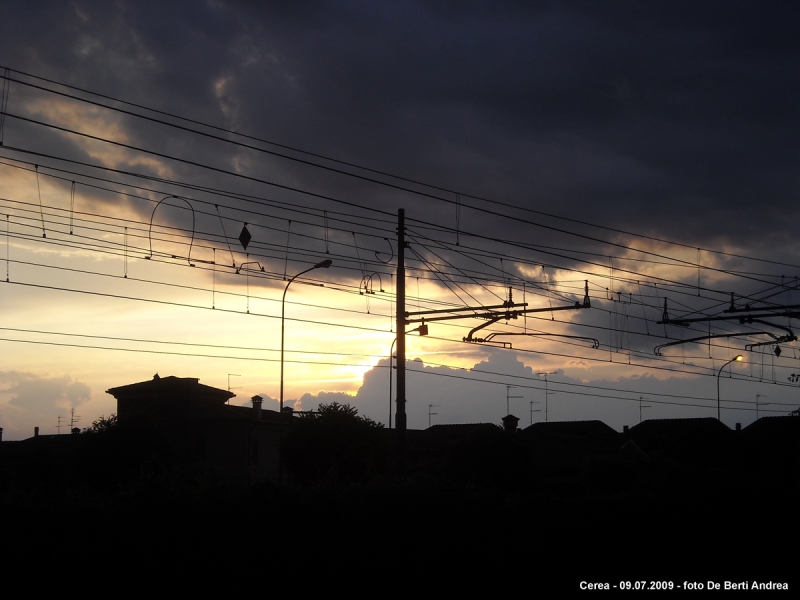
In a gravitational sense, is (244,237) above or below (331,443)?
above

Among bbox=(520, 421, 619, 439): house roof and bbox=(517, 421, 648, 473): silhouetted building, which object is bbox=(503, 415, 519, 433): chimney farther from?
bbox=(517, 421, 648, 473): silhouetted building

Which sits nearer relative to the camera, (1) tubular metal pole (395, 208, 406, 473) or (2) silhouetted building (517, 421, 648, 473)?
(1) tubular metal pole (395, 208, 406, 473)

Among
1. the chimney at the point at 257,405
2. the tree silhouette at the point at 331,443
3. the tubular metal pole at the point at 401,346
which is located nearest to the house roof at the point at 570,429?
the chimney at the point at 257,405

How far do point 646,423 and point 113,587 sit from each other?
9059cm

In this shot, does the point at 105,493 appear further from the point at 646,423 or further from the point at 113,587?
the point at 646,423

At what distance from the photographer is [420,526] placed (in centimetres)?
1681

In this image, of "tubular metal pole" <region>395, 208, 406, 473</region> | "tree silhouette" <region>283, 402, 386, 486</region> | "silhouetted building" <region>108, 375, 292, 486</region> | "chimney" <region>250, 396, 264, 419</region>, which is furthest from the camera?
"chimney" <region>250, 396, 264, 419</region>

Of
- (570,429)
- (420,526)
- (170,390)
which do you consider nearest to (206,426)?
(170,390)

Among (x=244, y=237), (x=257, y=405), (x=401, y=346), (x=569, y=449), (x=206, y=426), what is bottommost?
(x=569, y=449)

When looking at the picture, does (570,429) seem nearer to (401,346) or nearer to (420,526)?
(401,346)

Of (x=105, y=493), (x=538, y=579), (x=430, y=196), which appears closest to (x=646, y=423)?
(x=430, y=196)

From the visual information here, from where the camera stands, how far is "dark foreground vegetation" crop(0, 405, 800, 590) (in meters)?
13.3

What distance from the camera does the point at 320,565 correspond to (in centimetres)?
1478

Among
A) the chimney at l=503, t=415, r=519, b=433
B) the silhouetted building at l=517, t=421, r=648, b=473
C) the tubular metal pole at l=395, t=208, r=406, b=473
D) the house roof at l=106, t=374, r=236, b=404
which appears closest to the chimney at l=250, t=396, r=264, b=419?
the house roof at l=106, t=374, r=236, b=404
